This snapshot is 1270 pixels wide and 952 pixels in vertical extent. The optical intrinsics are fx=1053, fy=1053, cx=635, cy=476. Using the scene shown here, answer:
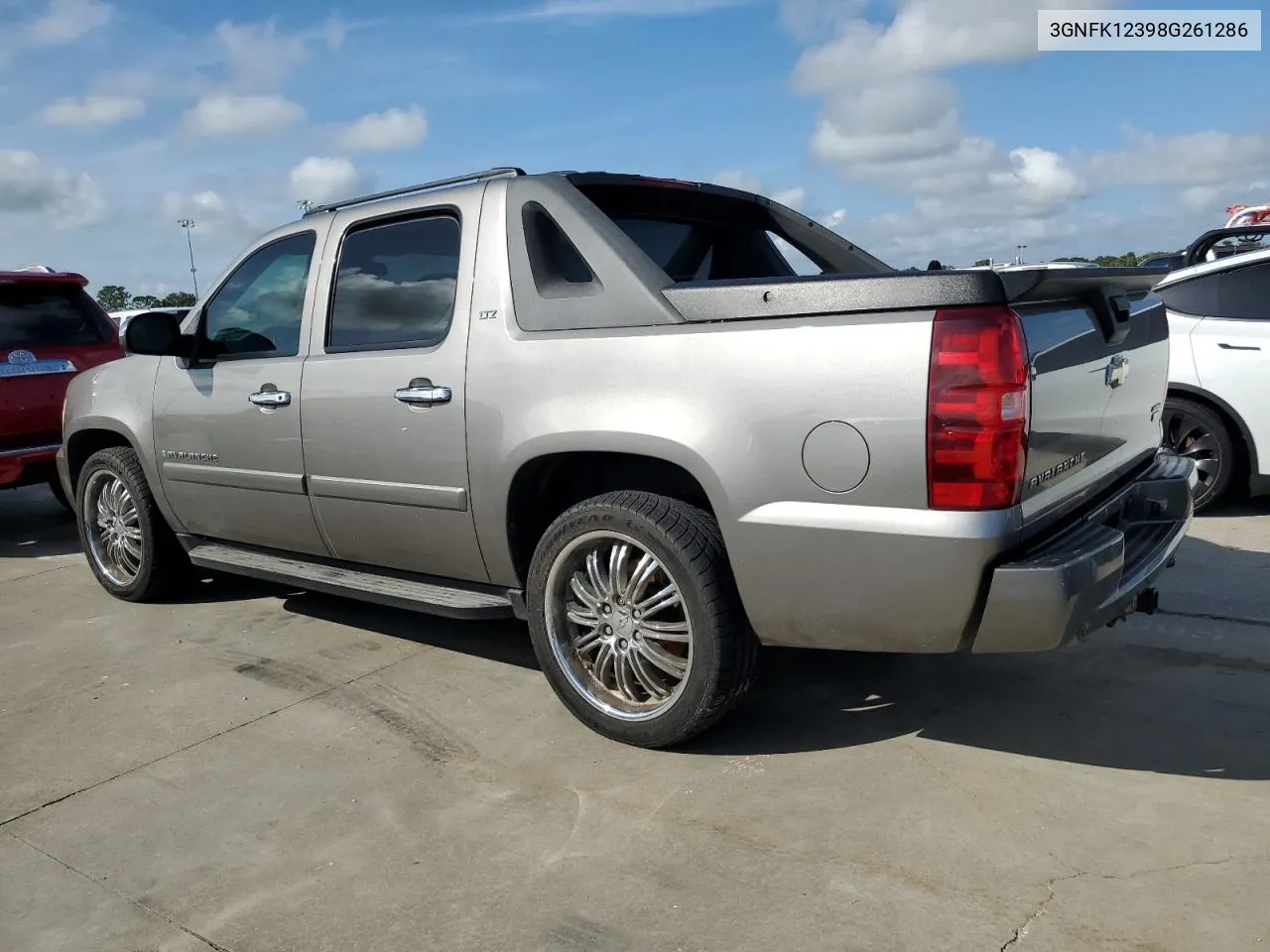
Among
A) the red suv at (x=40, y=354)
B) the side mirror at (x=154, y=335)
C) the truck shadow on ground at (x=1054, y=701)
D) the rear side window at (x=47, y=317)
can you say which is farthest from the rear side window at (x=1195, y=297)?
the rear side window at (x=47, y=317)

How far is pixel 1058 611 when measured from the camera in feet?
8.73

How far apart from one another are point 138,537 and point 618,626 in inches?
124

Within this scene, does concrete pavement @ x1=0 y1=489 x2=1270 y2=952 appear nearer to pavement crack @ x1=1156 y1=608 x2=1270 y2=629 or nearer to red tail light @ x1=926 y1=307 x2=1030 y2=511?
pavement crack @ x1=1156 y1=608 x2=1270 y2=629

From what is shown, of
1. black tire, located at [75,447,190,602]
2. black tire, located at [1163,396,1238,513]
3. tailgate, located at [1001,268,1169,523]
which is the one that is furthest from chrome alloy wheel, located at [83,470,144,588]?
black tire, located at [1163,396,1238,513]

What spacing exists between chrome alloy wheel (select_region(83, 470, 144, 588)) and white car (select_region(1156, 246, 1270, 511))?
5.66 m

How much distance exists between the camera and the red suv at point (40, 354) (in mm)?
6902

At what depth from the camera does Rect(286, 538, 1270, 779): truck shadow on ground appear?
10.8 ft

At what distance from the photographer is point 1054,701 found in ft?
11.9

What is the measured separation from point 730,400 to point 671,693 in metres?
0.99

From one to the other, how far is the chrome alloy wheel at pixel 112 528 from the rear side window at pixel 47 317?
7.21 feet

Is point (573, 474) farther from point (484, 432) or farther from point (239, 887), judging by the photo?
point (239, 887)

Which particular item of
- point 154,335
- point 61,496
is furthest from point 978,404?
point 61,496

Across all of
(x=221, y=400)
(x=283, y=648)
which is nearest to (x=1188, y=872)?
(x=283, y=648)

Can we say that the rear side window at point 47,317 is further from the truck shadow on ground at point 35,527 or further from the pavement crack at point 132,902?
the pavement crack at point 132,902
